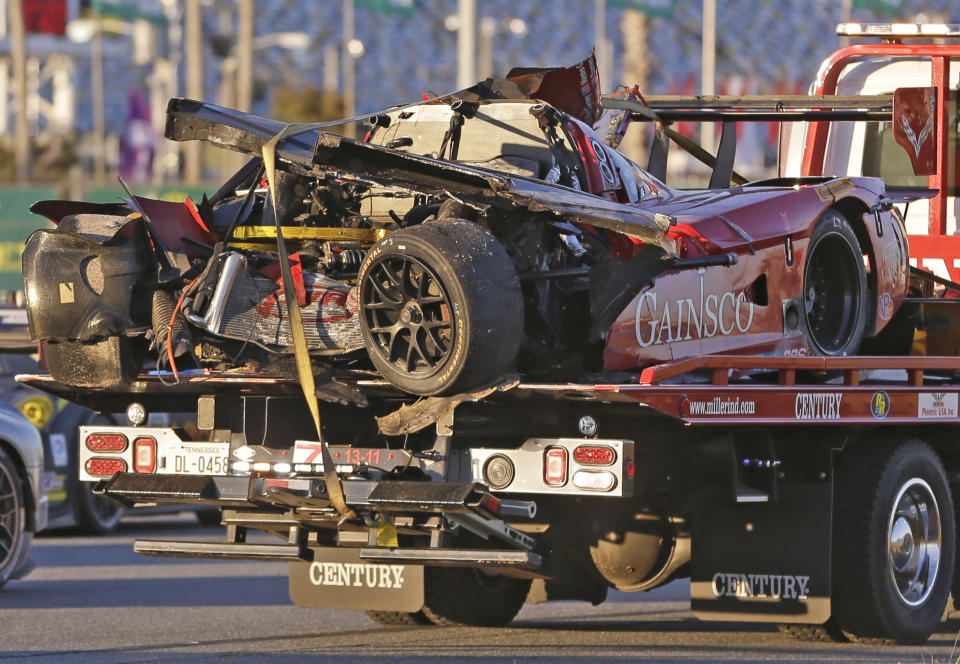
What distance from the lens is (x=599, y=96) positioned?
30.5 feet

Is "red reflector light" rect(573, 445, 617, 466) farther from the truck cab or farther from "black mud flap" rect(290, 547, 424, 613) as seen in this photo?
the truck cab

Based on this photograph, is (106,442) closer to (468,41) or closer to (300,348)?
(300,348)

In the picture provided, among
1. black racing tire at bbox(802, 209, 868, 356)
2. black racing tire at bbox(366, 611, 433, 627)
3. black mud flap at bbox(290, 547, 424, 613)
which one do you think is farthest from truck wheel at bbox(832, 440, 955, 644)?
black racing tire at bbox(366, 611, 433, 627)

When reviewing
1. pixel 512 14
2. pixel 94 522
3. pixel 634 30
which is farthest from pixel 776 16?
pixel 94 522

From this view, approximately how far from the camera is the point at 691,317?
321 inches

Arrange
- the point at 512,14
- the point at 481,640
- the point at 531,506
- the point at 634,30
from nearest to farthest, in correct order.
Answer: the point at 531,506, the point at 481,640, the point at 634,30, the point at 512,14

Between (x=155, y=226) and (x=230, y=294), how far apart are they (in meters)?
0.58

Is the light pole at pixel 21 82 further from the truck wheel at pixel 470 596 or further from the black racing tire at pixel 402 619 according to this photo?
the truck wheel at pixel 470 596

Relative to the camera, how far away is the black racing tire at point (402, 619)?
9.73 meters

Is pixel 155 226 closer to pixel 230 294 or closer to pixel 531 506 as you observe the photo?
pixel 230 294

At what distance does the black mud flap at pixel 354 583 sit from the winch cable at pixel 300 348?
1.72 feet

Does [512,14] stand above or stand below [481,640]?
above

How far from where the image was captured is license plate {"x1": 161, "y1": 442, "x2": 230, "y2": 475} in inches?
332

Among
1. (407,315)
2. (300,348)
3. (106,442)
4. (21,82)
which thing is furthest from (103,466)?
(21,82)
